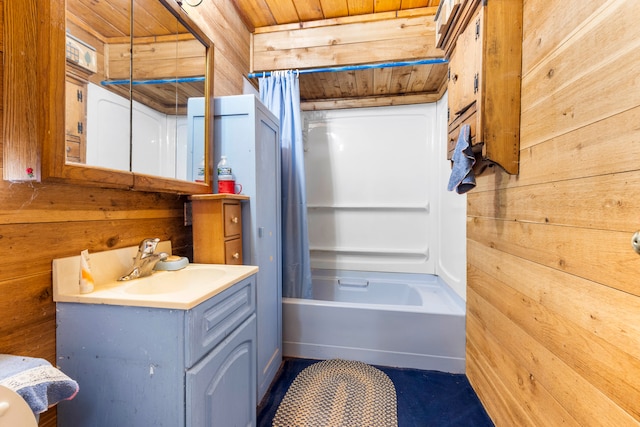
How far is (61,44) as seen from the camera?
2.48ft

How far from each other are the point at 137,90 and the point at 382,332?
1.87 meters

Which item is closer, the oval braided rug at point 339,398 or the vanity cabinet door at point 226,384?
the vanity cabinet door at point 226,384

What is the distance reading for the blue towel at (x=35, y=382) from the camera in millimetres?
530

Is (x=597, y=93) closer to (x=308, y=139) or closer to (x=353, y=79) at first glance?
(x=353, y=79)

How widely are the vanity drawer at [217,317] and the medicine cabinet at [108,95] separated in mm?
558

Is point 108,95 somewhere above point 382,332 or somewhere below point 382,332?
above

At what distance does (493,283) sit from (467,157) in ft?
2.13

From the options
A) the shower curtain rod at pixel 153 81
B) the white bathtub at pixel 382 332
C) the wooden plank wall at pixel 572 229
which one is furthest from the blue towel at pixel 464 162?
the shower curtain rod at pixel 153 81

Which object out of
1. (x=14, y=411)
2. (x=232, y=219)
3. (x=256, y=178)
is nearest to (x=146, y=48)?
(x=256, y=178)

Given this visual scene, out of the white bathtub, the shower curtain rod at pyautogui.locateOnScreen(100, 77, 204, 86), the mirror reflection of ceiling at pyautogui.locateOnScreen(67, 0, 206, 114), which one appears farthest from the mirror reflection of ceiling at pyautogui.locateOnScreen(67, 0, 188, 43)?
the white bathtub

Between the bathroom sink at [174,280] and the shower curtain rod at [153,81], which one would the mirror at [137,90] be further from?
the bathroom sink at [174,280]

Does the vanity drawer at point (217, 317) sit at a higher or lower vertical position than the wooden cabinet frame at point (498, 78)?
lower

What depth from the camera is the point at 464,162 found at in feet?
3.96

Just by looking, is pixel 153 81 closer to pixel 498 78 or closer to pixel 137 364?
pixel 137 364
